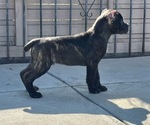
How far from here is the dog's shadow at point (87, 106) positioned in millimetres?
4704

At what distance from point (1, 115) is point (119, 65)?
3.37 metres

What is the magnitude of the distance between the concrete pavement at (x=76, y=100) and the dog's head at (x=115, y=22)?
872mm

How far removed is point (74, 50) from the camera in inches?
212

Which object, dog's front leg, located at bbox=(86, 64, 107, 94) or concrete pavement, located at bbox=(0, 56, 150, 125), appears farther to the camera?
dog's front leg, located at bbox=(86, 64, 107, 94)

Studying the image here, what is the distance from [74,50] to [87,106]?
82 centimetres

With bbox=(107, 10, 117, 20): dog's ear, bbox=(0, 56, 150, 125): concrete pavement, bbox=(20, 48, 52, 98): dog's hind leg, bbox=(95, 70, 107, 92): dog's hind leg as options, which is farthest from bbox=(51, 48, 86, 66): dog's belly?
bbox=(107, 10, 117, 20): dog's ear

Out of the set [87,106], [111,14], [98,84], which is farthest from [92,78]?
[111,14]

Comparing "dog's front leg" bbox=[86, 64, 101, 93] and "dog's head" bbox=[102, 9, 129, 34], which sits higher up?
"dog's head" bbox=[102, 9, 129, 34]

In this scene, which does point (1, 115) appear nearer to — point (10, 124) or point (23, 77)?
point (10, 124)

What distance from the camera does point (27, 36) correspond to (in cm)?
781

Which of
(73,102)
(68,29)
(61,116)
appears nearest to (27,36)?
(68,29)

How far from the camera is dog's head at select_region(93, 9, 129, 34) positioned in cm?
537

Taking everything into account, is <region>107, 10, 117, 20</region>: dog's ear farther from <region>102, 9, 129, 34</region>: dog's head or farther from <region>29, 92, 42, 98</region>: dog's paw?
<region>29, 92, 42, 98</region>: dog's paw

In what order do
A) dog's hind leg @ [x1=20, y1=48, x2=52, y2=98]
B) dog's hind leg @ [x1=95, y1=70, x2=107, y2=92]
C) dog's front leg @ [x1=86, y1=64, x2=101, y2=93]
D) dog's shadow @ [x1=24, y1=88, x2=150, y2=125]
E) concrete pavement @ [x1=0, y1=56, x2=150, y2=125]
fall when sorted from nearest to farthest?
1. concrete pavement @ [x1=0, y1=56, x2=150, y2=125]
2. dog's shadow @ [x1=24, y1=88, x2=150, y2=125]
3. dog's hind leg @ [x1=20, y1=48, x2=52, y2=98]
4. dog's front leg @ [x1=86, y1=64, x2=101, y2=93]
5. dog's hind leg @ [x1=95, y1=70, x2=107, y2=92]
